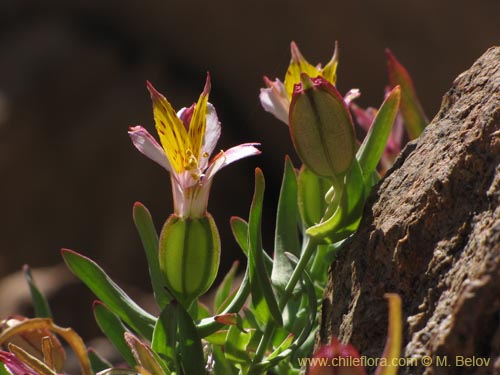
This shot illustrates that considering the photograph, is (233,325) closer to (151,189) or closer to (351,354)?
(351,354)

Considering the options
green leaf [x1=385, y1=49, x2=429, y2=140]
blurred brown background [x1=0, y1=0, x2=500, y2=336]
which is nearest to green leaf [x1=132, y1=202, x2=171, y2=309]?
green leaf [x1=385, y1=49, x2=429, y2=140]

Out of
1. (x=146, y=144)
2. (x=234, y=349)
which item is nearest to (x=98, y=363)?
(x=234, y=349)

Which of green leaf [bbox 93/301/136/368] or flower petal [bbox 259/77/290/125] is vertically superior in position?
flower petal [bbox 259/77/290/125]

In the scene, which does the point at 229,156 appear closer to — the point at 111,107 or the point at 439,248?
the point at 439,248

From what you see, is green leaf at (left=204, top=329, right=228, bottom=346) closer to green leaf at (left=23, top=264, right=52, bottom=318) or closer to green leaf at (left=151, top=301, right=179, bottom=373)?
green leaf at (left=151, top=301, right=179, bottom=373)

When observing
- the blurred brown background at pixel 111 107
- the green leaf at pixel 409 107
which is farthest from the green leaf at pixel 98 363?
the blurred brown background at pixel 111 107

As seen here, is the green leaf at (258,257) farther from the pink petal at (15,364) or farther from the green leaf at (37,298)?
the green leaf at (37,298)

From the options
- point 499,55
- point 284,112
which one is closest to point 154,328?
point 284,112

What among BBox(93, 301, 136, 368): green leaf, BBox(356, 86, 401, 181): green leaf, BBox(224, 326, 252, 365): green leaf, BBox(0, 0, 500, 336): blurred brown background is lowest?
BBox(224, 326, 252, 365): green leaf
